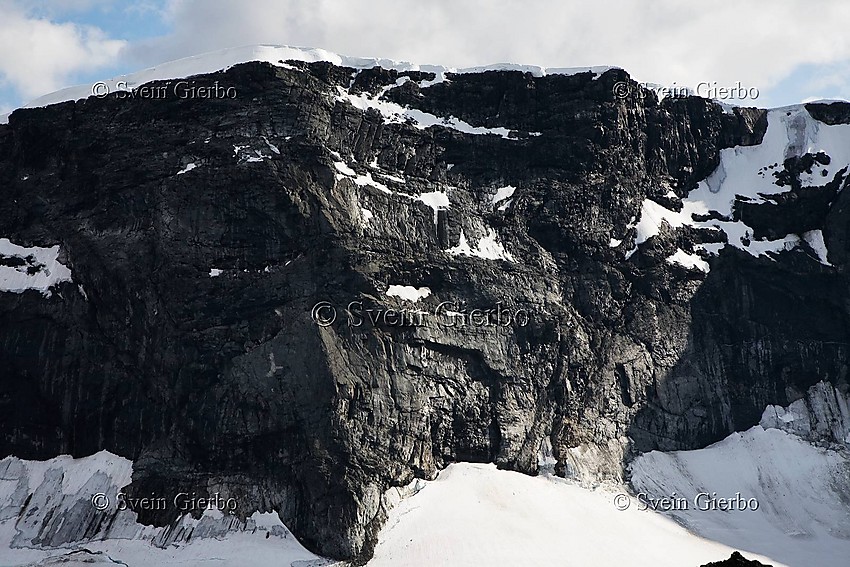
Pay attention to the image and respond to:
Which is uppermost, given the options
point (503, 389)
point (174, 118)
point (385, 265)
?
point (174, 118)

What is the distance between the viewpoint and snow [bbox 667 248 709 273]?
339 feet

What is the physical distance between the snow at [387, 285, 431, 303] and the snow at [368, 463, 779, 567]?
12880 mm

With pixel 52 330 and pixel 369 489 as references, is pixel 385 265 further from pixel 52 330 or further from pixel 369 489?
pixel 52 330

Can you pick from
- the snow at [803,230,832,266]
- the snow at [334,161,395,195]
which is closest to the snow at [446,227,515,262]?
the snow at [334,161,395,195]

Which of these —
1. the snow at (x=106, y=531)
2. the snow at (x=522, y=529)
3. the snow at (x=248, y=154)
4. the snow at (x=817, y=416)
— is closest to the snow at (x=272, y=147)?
the snow at (x=248, y=154)

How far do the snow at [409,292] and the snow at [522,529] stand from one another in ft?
42.3

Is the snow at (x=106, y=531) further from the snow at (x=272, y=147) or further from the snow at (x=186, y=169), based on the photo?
the snow at (x=272, y=147)

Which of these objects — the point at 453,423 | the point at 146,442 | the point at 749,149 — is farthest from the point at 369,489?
the point at 749,149

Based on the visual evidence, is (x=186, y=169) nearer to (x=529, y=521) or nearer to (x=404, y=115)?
(x=404, y=115)

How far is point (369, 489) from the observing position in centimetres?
8275

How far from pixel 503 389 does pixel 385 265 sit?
12991 millimetres

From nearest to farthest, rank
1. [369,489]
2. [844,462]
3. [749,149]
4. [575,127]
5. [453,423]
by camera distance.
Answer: [369,489] < [453,423] < [844,462] < [575,127] < [749,149]

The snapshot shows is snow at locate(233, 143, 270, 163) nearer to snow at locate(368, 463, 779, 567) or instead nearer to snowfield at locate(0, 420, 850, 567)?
snowfield at locate(0, 420, 850, 567)

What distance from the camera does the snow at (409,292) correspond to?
90500mm
